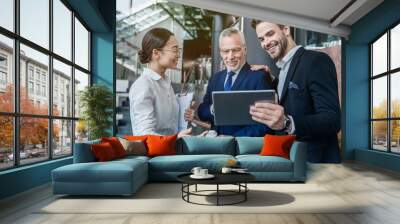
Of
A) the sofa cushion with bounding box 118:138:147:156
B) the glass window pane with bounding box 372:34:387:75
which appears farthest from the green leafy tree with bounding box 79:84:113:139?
the glass window pane with bounding box 372:34:387:75

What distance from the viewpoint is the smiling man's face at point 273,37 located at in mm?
8500

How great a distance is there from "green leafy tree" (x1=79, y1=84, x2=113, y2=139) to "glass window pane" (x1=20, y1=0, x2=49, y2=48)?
5.39 feet

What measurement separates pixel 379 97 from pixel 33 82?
23.9 ft

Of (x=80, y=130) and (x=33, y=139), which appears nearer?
(x=33, y=139)

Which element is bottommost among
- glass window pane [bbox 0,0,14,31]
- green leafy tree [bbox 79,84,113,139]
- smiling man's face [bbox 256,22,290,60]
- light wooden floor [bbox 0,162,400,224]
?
light wooden floor [bbox 0,162,400,224]

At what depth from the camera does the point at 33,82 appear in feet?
19.1

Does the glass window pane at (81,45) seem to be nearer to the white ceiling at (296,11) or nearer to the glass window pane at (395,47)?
the white ceiling at (296,11)

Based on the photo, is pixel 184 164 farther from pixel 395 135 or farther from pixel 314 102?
pixel 395 135

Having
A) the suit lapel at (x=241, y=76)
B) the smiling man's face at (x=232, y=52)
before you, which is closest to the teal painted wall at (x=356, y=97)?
the suit lapel at (x=241, y=76)

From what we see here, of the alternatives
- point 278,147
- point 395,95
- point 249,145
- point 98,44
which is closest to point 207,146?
point 249,145

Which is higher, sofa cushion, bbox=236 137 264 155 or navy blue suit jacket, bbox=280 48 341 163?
navy blue suit jacket, bbox=280 48 341 163

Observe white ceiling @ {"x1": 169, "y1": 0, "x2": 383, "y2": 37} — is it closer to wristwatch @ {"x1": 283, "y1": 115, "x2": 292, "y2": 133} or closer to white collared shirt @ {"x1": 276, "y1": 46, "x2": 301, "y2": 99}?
white collared shirt @ {"x1": 276, "y1": 46, "x2": 301, "y2": 99}

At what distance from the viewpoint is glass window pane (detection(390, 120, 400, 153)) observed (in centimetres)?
790

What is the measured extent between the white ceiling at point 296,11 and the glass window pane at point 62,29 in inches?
89.2
